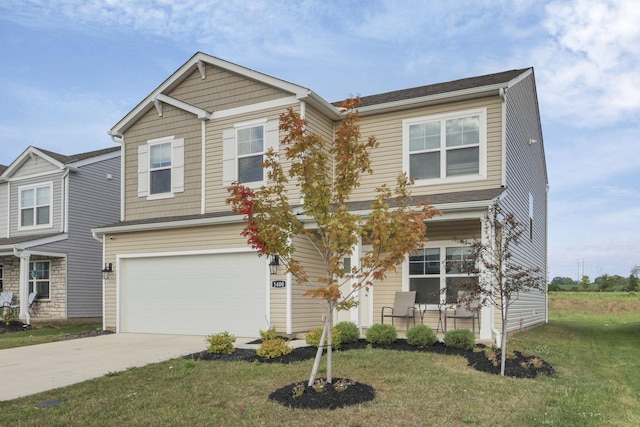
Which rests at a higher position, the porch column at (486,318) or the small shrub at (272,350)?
the porch column at (486,318)

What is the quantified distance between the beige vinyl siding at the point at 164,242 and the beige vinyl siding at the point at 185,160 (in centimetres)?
62

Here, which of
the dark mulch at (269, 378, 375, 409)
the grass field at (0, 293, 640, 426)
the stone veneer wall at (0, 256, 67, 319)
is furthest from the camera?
the stone veneer wall at (0, 256, 67, 319)

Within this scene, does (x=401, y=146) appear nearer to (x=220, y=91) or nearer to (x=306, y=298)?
(x=306, y=298)

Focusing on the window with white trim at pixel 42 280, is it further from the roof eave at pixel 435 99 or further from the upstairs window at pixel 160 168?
the roof eave at pixel 435 99

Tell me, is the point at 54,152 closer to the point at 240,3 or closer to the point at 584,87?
the point at 240,3

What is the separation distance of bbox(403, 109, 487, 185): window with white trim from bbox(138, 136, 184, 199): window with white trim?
6172 millimetres

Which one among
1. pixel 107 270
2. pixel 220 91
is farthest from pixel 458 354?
pixel 107 270

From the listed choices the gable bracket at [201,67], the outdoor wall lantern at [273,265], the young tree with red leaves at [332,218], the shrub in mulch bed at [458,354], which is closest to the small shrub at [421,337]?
the shrub in mulch bed at [458,354]

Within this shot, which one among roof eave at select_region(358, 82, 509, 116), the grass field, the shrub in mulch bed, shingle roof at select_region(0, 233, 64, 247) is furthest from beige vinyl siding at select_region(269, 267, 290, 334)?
shingle roof at select_region(0, 233, 64, 247)

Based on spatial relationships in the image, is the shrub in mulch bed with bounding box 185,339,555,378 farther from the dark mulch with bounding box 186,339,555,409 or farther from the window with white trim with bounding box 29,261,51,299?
the window with white trim with bounding box 29,261,51,299

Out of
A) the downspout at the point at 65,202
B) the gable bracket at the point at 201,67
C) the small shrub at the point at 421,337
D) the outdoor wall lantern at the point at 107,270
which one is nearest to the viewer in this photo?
the small shrub at the point at 421,337

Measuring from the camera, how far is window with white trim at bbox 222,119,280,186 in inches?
500

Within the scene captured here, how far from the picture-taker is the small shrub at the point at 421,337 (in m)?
9.59

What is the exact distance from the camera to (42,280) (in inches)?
739
